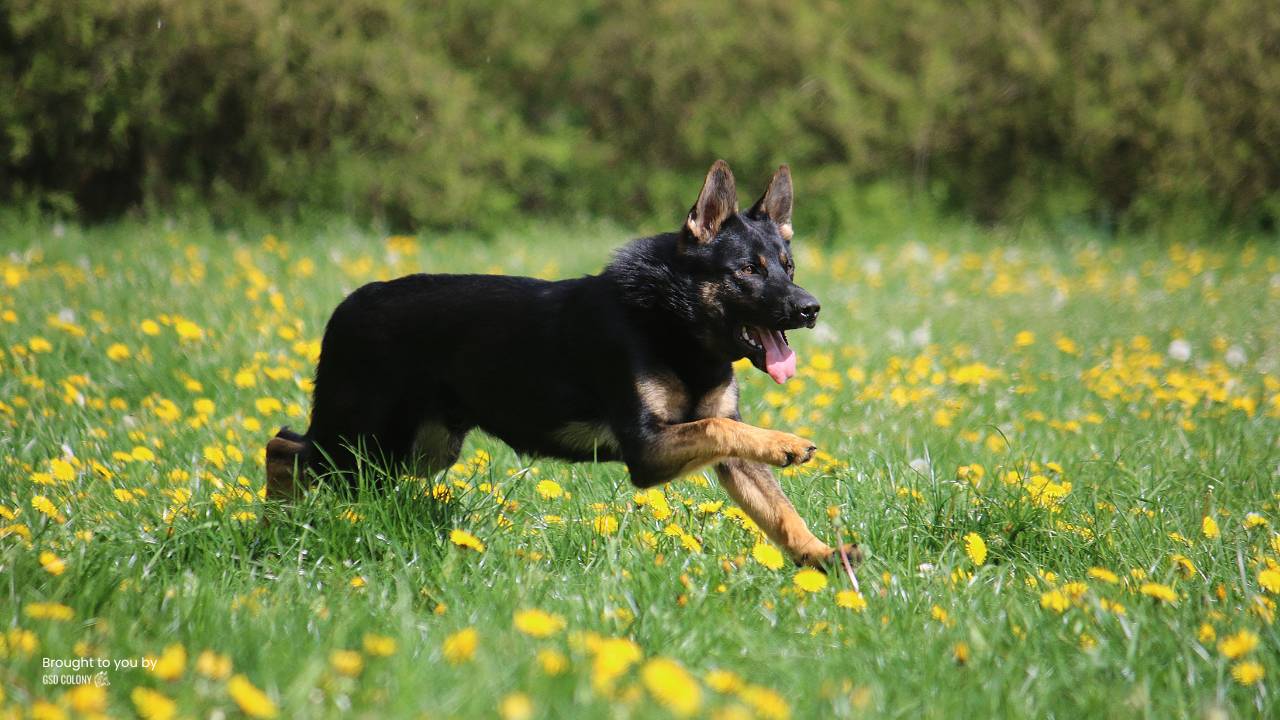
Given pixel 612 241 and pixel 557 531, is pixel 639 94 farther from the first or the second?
pixel 557 531

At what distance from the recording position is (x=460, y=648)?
7.45ft

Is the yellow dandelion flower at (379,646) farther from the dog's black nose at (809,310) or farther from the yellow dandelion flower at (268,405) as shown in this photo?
the yellow dandelion flower at (268,405)

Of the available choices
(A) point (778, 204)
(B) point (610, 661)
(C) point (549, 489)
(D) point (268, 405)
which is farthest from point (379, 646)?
(D) point (268, 405)

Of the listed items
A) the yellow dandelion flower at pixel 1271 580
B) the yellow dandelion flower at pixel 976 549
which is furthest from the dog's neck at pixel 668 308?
the yellow dandelion flower at pixel 1271 580

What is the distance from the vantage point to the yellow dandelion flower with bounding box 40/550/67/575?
2774mm

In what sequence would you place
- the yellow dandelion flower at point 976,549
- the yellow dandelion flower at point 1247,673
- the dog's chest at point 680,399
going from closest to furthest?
1. the yellow dandelion flower at point 1247,673
2. the yellow dandelion flower at point 976,549
3. the dog's chest at point 680,399

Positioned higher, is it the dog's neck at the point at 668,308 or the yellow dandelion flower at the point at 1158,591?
the dog's neck at the point at 668,308

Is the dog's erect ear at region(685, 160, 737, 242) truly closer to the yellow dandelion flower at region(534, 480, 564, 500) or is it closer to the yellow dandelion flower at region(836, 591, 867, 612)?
the yellow dandelion flower at region(534, 480, 564, 500)

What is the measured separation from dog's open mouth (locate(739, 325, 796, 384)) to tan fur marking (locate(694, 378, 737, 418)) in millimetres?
171

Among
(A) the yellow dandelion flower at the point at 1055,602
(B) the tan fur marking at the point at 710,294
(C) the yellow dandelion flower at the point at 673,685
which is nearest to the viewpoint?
(C) the yellow dandelion flower at the point at 673,685

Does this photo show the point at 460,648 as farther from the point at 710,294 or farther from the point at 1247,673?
the point at 710,294

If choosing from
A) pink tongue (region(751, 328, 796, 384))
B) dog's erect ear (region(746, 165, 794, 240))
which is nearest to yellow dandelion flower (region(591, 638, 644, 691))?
pink tongue (region(751, 328, 796, 384))

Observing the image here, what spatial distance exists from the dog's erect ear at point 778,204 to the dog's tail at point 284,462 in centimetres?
181

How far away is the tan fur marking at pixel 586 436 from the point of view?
3.86 metres
